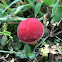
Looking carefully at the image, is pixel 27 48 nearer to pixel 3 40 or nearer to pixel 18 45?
pixel 18 45

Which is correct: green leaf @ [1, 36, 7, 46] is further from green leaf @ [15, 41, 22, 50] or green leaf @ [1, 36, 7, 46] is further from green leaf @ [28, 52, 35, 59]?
green leaf @ [28, 52, 35, 59]

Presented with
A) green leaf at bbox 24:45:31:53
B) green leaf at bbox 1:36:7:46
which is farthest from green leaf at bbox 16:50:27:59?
green leaf at bbox 1:36:7:46

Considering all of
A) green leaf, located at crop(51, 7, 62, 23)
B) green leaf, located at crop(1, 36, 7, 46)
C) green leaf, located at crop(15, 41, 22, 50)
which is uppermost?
green leaf, located at crop(51, 7, 62, 23)

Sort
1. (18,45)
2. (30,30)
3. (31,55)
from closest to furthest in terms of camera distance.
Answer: (30,30), (31,55), (18,45)

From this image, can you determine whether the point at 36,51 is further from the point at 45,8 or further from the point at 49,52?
the point at 45,8

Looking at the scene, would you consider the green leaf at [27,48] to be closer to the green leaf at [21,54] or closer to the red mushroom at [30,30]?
the green leaf at [21,54]

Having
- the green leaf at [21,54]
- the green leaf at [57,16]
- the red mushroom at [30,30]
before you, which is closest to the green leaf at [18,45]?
the green leaf at [21,54]

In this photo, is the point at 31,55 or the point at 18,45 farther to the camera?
the point at 18,45

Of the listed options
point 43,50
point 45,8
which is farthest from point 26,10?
point 43,50

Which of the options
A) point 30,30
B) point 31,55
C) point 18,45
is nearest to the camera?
point 30,30

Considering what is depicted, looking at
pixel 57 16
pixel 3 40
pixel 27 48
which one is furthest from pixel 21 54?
pixel 57 16

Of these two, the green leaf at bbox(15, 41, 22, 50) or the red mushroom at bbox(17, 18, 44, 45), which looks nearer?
the red mushroom at bbox(17, 18, 44, 45)
